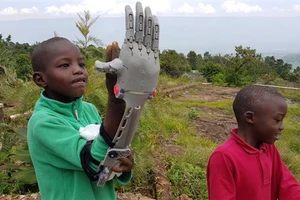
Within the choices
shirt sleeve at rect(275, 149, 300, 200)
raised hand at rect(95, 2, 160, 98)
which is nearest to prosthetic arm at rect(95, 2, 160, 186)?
raised hand at rect(95, 2, 160, 98)

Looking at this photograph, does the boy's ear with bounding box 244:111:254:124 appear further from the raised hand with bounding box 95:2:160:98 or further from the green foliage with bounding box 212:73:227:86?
the green foliage with bounding box 212:73:227:86

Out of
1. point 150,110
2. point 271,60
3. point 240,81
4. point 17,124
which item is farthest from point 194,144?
point 271,60

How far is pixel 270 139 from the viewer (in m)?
1.68

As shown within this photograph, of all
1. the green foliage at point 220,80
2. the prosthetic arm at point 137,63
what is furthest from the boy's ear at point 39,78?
the green foliage at point 220,80

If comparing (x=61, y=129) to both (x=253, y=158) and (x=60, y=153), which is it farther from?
(x=253, y=158)

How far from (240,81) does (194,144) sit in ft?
47.6

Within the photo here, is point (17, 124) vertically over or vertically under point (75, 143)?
under

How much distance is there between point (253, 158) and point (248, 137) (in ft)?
0.29

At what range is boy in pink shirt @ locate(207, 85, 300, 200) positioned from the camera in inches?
63.4

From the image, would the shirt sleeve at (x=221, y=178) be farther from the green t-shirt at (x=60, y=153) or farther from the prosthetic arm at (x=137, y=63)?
the prosthetic arm at (x=137, y=63)

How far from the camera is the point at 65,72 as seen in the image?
1126 mm

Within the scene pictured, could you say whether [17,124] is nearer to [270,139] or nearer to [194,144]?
[270,139]

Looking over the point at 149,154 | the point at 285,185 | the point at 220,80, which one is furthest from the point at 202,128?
the point at 220,80

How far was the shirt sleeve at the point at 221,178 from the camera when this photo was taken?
61.9 inches
